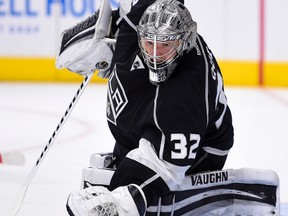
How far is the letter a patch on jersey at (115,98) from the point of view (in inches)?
93.7

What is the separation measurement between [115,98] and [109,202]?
0.47 m

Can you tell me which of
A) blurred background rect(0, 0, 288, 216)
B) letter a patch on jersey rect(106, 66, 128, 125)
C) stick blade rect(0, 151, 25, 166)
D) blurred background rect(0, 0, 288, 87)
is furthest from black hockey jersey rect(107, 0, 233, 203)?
blurred background rect(0, 0, 288, 87)

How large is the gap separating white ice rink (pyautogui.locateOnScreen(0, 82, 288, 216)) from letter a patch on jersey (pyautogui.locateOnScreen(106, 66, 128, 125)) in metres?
0.39

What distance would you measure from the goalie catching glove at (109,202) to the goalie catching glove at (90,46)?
1.89ft

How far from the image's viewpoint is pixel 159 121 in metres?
2.19

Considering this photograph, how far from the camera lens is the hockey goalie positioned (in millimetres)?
2150

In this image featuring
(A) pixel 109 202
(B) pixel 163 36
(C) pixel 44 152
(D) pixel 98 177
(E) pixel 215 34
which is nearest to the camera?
(A) pixel 109 202

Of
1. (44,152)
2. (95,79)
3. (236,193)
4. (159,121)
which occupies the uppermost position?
(159,121)

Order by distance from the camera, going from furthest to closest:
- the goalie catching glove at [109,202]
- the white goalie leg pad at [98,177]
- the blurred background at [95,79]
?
the blurred background at [95,79] < the white goalie leg pad at [98,177] < the goalie catching glove at [109,202]

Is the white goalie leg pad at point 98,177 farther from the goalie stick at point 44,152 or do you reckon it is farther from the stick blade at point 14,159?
the stick blade at point 14,159

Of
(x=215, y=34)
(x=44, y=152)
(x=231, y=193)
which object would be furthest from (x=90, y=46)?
(x=215, y=34)

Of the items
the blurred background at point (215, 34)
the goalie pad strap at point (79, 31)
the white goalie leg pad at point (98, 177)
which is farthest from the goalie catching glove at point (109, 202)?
the blurred background at point (215, 34)

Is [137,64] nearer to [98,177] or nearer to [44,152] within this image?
[98,177]

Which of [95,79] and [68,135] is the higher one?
[68,135]
